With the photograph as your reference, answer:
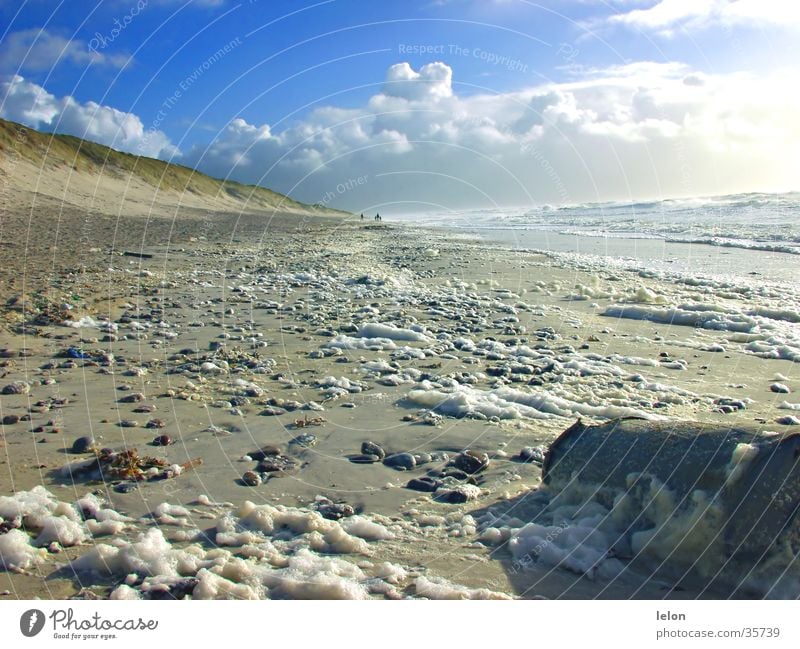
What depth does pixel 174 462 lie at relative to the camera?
500 centimetres

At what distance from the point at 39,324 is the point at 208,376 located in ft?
11.3

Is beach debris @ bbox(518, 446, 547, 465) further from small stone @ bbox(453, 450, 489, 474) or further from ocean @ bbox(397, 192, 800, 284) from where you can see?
ocean @ bbox(397, 192, 800, 284)

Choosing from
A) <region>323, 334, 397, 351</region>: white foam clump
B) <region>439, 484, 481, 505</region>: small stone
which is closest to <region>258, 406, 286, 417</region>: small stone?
<region>439, 484, 481, 505</region>: small stone

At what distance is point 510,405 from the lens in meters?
6.50

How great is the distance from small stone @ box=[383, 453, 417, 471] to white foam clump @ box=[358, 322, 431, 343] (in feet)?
14.0

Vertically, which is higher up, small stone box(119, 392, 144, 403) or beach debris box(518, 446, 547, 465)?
beach debris box(518, 446, 547, 465)

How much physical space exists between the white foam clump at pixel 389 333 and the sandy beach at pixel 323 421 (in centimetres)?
5

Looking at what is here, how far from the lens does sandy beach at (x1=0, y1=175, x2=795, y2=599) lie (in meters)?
3.50

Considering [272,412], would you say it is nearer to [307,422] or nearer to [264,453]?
[307,422]

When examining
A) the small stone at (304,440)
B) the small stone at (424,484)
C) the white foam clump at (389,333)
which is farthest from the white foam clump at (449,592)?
the white foam clump at (389,333)

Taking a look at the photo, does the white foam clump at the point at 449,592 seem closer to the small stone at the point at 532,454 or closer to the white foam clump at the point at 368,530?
the white foam clump at the point at 368,530
